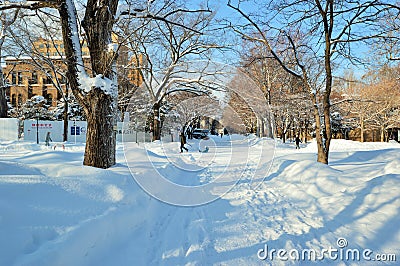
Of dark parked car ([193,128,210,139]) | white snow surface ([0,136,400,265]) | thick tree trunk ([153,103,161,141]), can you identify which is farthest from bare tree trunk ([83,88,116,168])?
dark parked car ([193,128,210,139])

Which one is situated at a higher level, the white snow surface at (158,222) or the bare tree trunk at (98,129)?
the bare tree trunk at (98,129)

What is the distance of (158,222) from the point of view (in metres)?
4.37

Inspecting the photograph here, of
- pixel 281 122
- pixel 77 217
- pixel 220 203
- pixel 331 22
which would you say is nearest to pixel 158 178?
pixel 220 203

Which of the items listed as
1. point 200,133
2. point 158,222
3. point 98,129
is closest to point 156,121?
point 200,133

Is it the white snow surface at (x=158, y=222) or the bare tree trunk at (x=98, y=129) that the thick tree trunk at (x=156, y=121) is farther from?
the white snow surface at (x=158, y=222)

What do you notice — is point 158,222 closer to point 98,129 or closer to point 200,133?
point 98,129

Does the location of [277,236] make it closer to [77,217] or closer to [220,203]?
[220,203]

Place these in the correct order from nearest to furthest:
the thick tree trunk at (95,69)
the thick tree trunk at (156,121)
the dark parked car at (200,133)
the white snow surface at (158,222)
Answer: the white snow surface at (158,222) < the thick tree trunk at (95,69) < the thick tree trunk at (156,121) < the dark parked car at (200,133)

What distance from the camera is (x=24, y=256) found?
240 centimetres

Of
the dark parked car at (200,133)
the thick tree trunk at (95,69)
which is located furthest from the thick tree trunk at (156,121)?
the thick tree trunk at (95,69)

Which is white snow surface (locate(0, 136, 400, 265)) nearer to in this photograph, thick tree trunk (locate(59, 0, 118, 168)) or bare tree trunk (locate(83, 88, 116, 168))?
bare tree trunk (locate(83, 88, 116, 168))

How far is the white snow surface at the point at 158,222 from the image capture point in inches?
111

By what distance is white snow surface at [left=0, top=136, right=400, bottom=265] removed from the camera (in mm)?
2822

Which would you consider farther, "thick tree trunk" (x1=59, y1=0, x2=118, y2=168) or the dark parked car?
the dark parked car
